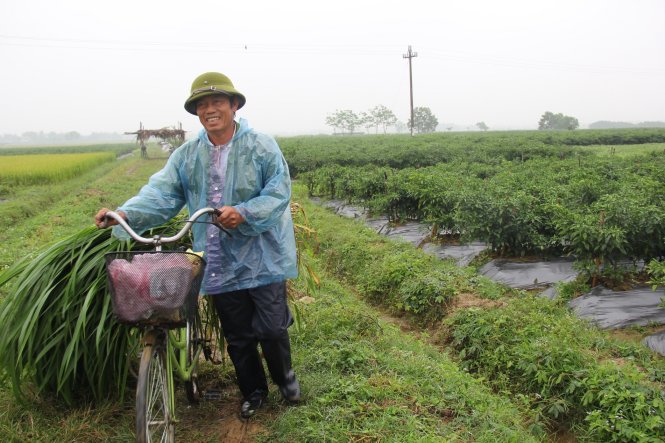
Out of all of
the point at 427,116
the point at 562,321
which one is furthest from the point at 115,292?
the point at 427,116

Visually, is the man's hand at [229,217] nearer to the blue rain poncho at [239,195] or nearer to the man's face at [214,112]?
the blue rain poncho at [239,195]

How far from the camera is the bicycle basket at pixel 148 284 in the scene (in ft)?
7.16

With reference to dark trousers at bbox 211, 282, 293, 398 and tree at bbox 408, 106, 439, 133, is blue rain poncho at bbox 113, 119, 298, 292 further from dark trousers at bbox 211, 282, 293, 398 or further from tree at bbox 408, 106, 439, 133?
tree at bbox 408, 106, 439, 133

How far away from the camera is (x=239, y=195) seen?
9.21ft

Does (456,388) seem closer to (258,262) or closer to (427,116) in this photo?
(258,262)

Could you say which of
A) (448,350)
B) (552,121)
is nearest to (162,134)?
(448,350)

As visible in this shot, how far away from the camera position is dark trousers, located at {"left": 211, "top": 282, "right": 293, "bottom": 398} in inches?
114

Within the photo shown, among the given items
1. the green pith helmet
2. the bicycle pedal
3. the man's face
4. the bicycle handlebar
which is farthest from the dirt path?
→ the green pith helmet

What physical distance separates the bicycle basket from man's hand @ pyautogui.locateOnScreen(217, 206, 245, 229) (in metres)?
0.26

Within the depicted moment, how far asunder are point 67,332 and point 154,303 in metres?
1.02

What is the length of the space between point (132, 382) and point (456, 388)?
81.3 inches

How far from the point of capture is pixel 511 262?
6512 millimetres

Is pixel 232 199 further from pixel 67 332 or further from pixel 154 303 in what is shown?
pixel 67 332

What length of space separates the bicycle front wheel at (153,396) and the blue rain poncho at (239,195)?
20.1 inches
